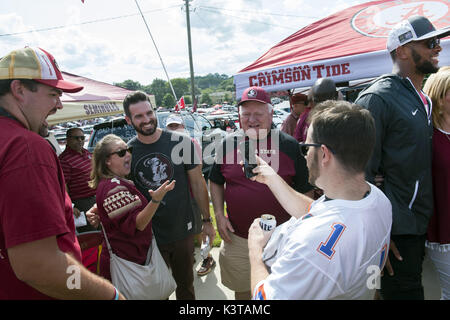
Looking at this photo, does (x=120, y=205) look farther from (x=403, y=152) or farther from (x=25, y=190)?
(x=403, y=152)

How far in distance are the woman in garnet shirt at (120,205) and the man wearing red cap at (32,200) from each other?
0.58 m

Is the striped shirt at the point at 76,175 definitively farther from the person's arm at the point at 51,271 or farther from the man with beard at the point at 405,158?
the man with beard at the point at 405,158

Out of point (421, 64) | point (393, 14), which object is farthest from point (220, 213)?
point (393, 14)

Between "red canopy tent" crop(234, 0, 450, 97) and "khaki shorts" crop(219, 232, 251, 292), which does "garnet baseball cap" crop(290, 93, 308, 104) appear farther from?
"khaki shorts" crop(219, 232, 251, 292)

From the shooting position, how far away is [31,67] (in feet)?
4.00

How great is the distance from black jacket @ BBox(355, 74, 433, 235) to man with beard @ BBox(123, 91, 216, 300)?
5.46 feet

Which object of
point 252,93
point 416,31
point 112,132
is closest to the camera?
point 416,31

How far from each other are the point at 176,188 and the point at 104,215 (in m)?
0.76

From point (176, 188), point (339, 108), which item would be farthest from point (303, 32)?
point (339, 108)

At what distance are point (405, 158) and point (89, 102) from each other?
515 centimetres

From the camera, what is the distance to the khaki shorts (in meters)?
2.36

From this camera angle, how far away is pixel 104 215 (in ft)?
6.40

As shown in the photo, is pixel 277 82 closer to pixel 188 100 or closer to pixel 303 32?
pixel 303 32
